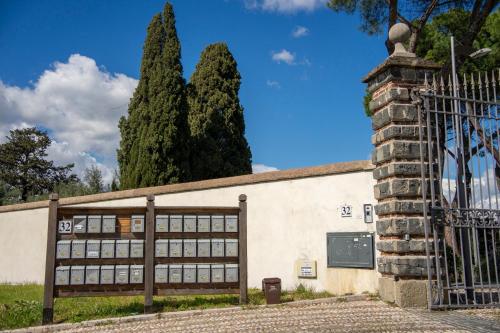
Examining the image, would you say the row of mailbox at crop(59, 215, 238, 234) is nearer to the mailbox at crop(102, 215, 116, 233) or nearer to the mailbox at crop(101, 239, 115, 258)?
the mailbox at crop(102, 215, 116, 233)

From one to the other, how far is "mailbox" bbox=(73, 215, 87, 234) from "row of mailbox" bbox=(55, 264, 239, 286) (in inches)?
20.7

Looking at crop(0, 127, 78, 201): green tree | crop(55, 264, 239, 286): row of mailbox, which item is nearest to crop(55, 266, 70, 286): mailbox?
crop(55, 264, 239, 286): row of mailbox

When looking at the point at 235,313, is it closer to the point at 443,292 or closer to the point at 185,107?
the point at 443,292

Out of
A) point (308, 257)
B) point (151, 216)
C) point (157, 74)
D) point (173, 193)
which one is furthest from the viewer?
point (157, 74)

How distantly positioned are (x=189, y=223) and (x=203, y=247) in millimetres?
421

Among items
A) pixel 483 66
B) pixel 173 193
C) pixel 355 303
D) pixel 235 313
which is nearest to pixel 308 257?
pixel 355 303

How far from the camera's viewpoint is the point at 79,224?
6711mm

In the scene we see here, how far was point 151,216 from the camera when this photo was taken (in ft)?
22.3

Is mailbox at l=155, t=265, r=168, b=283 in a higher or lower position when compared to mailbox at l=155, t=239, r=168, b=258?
lower

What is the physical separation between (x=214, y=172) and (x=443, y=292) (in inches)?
484

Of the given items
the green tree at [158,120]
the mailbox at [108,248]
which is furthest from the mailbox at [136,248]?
the green tree at [158,120]

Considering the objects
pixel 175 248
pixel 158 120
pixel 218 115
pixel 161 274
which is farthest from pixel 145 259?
pixel 218 115

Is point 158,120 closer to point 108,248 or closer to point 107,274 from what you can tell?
point 108,248

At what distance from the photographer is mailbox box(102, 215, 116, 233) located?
6.75 metres
